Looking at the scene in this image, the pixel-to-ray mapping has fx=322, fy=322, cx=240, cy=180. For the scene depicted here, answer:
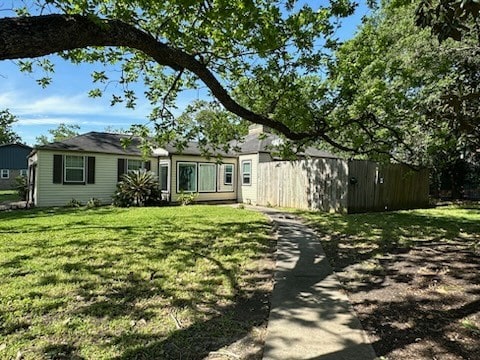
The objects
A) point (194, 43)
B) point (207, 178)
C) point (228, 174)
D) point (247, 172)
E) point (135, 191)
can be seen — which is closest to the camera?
point (194, 43)

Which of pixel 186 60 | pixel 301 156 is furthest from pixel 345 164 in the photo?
pixel 186 60

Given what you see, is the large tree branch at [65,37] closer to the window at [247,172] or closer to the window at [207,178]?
the window at [207,178]

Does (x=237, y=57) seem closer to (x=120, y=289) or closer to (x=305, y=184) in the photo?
(x=120, y=289)

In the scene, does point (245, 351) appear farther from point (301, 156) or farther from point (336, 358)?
point (301, 156)

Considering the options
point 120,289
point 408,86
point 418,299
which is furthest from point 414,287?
point 408,86

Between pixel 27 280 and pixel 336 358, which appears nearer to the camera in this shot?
pixel 336 358

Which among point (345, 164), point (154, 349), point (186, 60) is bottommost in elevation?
point (154, 349)

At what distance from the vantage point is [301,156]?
741 inches

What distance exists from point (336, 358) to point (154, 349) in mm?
1541

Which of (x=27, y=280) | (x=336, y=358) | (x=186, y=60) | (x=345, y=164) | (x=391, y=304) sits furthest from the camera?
(x=345, y=164)

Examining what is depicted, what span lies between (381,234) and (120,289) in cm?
617

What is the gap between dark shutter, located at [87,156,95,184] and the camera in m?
15.9

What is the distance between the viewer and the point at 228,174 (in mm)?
18828

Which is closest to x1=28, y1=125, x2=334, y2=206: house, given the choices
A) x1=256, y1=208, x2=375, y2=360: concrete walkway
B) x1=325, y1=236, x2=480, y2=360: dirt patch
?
x1=256, y1=208, x2=375, y2=360: concrete walkway
